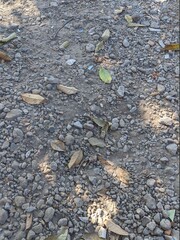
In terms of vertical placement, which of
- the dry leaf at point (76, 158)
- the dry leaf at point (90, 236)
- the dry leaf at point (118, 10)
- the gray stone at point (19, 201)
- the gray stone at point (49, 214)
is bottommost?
the dry leaf at point (90, 236)

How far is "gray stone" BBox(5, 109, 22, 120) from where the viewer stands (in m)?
2.44

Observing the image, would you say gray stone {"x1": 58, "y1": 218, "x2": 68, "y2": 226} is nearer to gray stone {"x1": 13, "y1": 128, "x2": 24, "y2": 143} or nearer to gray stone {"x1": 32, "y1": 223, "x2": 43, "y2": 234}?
gray stone {"x1": 32, "y1": 223, "x2": 43, "y2": 234}

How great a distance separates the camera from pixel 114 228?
6.80ft

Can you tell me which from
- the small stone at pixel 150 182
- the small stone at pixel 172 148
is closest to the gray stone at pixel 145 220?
the small stone at pixel 150 182

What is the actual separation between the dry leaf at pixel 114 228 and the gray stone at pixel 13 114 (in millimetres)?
787

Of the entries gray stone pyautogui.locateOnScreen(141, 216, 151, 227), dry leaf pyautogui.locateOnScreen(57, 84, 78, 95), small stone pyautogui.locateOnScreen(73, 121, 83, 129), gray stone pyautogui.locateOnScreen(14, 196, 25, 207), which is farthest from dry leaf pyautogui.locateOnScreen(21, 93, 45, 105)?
gray stone pyautogui.locateOnScreen(141, 216, 151, 227)

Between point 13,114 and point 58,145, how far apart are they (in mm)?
330

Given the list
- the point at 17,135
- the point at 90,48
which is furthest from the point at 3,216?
the point at 90,48

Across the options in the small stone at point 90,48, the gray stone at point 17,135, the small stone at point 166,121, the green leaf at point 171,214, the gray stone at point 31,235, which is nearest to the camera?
the gray stone at point 31,235

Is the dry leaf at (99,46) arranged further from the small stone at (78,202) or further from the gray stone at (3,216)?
the gray stone at (3,216)

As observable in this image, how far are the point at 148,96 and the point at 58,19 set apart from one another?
0.94m

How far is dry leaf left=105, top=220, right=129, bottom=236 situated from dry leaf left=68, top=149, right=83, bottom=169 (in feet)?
1.16

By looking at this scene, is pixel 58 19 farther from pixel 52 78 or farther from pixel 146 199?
pixel 146 199

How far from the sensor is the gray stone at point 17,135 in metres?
2.35
